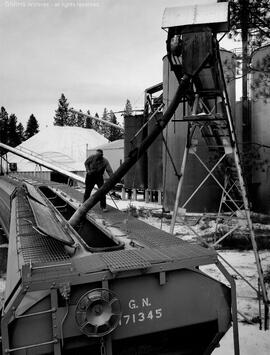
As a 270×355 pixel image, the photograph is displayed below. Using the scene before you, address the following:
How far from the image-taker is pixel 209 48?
582 centimetres

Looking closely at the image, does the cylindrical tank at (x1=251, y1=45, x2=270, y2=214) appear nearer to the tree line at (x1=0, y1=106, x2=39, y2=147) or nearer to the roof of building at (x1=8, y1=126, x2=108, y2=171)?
the roof of building at (x1=8, y1=126, x2=108, y2=171)

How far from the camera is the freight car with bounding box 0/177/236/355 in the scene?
117 inches

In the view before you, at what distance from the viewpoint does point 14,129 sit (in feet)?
284

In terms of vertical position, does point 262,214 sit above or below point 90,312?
below

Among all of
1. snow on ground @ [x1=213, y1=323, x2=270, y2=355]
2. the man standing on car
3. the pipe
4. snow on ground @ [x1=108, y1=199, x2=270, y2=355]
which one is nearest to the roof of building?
snow on ground @ [x1=108, y1=199, x2=270, y2=355]

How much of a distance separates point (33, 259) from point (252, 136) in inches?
638

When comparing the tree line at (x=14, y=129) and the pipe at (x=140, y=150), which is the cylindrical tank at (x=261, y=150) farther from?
the tree line at (x=14, y=129)

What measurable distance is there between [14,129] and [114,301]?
89.9 m

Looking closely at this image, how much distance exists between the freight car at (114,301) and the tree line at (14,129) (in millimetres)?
82105

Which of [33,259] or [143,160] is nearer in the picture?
[33,259]

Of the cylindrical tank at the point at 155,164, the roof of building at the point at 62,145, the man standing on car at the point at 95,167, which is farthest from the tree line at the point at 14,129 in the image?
the man standing on car at the point at 95,167

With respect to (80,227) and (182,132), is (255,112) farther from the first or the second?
(80,227)

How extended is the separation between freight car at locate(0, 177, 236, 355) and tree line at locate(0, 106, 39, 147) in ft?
269

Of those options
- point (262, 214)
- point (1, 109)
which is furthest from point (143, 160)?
point (1, 109)
